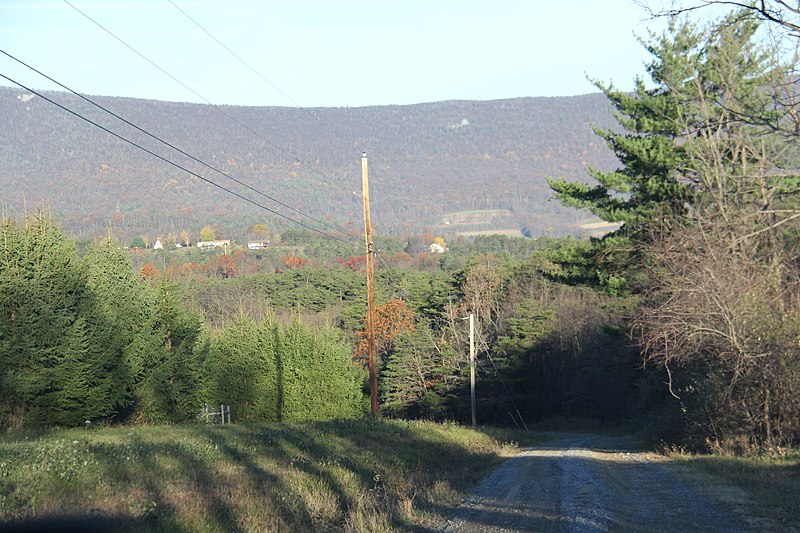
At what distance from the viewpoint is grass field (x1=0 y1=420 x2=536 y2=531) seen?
8977mm

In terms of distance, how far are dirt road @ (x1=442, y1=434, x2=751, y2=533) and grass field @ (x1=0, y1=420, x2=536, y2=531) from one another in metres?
0.75

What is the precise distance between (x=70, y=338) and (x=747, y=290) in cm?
2122

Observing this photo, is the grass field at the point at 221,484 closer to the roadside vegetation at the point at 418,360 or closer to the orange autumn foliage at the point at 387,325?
the roadside vegetation at the point at 418,360

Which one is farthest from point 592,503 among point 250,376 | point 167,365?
point 250,376

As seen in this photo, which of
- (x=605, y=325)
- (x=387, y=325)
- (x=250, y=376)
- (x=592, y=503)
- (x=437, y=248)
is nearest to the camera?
(x=592, y=503)

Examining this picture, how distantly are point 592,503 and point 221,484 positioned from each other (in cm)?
569

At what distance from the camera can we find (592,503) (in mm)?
12188

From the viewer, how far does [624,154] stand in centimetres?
3444

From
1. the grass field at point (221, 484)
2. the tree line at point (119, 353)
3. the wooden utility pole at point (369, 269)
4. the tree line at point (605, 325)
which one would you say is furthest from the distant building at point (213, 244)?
the grass field at point (221, 484)

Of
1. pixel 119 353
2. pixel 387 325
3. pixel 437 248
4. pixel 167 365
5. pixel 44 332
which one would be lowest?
pixel 167 365

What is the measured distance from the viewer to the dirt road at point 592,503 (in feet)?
33.9

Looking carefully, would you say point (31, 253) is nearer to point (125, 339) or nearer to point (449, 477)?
point (125, 339)

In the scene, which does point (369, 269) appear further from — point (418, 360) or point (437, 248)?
point (437, 248)

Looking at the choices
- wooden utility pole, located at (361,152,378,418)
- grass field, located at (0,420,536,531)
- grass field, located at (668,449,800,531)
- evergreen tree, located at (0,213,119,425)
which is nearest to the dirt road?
grass field, located at (668,449,800,531)
